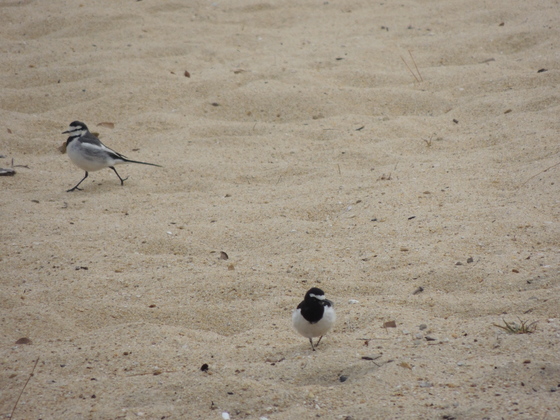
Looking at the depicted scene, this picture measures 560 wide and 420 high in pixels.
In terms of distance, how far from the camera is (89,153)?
18.1 ft

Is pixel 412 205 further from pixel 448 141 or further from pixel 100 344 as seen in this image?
pixel 100 344

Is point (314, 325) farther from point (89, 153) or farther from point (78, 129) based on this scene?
point (78, 129)

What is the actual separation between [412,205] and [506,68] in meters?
2.91

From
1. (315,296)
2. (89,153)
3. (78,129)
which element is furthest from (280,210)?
(78,129)

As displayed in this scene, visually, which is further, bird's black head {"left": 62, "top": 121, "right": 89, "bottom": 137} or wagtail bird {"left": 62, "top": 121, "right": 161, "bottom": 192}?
bird's black head {"left": 62, "top": 121, "right": 89, "bottom": 137}

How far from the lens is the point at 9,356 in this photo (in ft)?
10.5

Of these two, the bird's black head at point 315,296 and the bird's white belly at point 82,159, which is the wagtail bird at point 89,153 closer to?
the bird's white belly at point 82,159

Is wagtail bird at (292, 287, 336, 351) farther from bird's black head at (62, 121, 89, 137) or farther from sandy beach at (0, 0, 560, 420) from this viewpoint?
bird's black head at (62, 121, 89, 137)

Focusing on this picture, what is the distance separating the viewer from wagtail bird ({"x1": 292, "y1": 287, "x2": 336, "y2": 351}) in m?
3.12

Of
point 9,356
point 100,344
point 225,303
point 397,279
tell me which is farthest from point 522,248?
point 9,356

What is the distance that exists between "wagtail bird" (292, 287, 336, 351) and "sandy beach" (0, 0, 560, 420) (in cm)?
13

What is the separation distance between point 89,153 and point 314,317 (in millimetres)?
3210

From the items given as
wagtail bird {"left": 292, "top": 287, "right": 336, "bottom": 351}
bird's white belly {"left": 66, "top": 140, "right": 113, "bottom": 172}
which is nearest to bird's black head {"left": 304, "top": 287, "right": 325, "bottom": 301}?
wagtail bird {"left": 292, "top": 287, "right": 336, "bottom": 351}

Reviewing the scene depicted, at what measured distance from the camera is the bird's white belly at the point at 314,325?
3.15 meters
